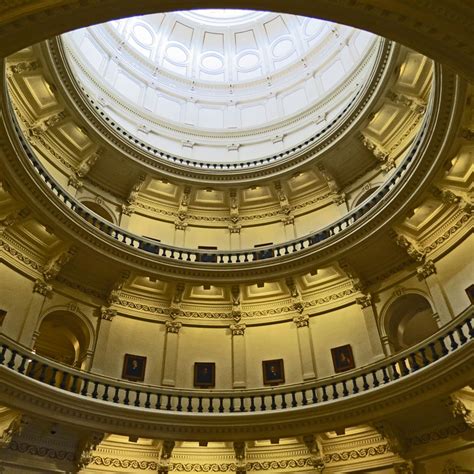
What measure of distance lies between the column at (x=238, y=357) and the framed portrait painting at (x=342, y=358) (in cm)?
328

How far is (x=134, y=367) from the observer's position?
16.1 metres

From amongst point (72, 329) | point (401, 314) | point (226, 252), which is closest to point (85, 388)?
point (72, 329)

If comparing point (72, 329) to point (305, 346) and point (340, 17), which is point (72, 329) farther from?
point (340, 17)

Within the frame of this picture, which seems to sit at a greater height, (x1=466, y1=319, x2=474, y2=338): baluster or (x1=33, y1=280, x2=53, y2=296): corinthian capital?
(x1=33, y1=280, x2=53, y2=296): corinthian capital

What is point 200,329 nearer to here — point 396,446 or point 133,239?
point 133,239

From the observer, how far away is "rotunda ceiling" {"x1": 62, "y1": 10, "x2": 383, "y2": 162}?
23.3 m

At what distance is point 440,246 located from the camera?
15.4m

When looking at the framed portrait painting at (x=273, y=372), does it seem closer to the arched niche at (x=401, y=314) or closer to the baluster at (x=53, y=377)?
the arched niche at (x=401, y=314)

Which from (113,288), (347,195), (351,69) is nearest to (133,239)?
(113,288)

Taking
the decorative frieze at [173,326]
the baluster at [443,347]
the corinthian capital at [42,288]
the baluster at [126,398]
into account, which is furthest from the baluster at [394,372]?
the corinthian capital at [42,288]

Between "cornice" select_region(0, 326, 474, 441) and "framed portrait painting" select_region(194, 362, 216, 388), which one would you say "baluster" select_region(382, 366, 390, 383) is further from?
"framed portrait painting" select_region(194, 362, 216, 388)

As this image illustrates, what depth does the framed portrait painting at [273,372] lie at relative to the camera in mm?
16359

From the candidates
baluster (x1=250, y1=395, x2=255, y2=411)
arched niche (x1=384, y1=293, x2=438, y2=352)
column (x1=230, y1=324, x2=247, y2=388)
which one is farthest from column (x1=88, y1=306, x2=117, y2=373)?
arched niche (x1=384, y1=293, x2=438, y2=352)

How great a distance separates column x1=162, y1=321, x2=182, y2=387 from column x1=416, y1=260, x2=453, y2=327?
908cm
